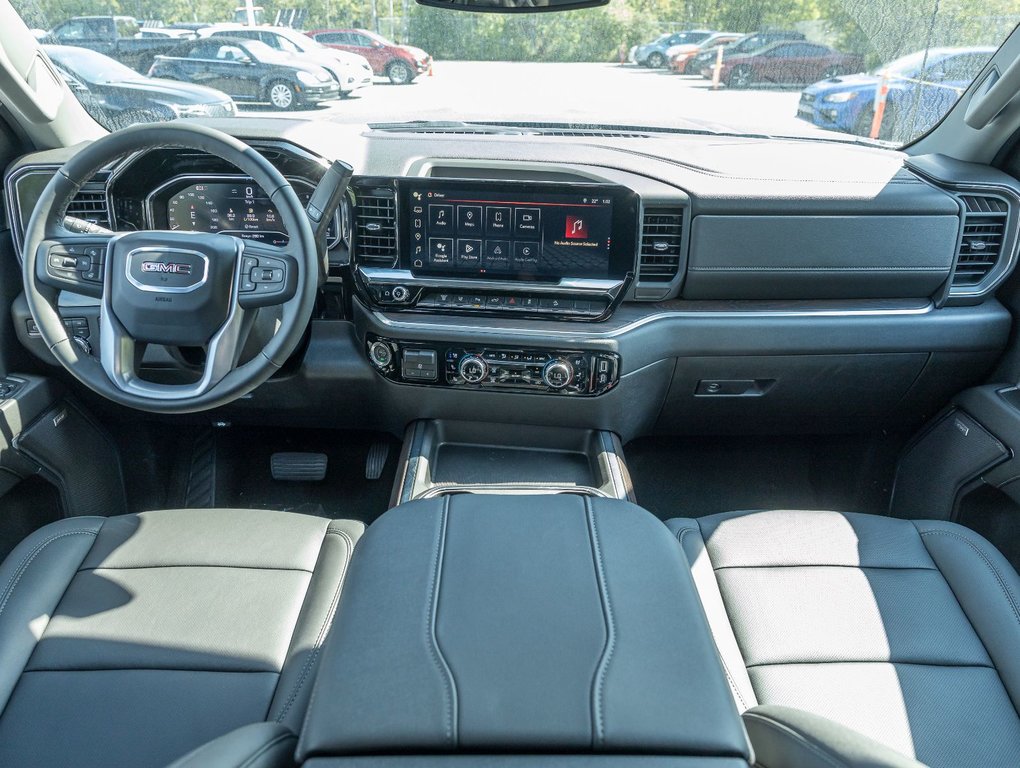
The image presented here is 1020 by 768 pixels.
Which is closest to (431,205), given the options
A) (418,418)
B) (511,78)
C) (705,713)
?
(511,78)

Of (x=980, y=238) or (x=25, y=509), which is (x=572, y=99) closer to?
(x=980, y=238)

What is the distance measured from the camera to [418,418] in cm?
255

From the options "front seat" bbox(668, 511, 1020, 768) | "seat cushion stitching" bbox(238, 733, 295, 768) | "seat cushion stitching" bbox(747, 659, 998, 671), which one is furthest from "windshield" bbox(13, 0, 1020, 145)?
"seat cushion stitching" bbox(238, 733, 295, 768)

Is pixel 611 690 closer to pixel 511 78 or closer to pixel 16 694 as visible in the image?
pixel 16 694

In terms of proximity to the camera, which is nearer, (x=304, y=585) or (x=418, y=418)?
(x=304, y=585)

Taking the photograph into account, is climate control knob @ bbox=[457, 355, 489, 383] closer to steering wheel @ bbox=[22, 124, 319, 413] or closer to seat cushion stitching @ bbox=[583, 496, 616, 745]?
steering wheel @ bbox=[22, 124, 319, 413]

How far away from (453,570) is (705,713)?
1.45 feet

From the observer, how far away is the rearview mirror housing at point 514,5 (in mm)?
1837

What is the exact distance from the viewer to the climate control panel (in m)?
2.32

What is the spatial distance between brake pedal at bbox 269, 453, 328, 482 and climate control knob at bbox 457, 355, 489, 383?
834 mm

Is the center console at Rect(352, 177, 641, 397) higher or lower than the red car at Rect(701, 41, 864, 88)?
lower

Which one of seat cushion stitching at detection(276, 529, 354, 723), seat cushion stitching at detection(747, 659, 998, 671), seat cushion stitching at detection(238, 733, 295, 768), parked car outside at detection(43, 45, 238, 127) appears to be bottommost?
seat cushion stitching at detection(276, 529, 354, 723)

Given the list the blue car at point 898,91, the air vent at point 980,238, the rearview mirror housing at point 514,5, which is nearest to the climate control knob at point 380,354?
the rearview mirror housing at point 514,5

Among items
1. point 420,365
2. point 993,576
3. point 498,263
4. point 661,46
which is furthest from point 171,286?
point 993,576
